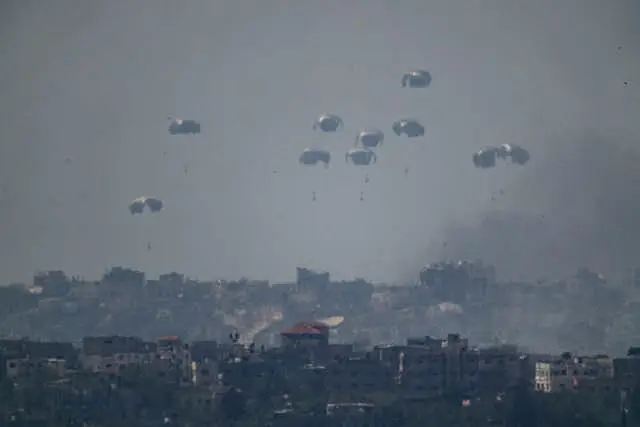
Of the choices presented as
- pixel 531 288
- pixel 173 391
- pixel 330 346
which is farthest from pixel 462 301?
pixel 173 391

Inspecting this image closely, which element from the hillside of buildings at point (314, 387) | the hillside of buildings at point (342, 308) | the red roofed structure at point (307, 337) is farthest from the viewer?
the hillside of buildings at point (342, 308)

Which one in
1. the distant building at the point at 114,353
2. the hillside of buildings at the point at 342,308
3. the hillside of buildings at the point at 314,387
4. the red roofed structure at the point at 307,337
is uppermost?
the hillside of buildings at the point at 342,308

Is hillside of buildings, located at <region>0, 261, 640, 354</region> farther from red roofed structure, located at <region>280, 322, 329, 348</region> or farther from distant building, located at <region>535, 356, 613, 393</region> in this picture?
distant building, located at <region>535, 356, 613, 393</region>

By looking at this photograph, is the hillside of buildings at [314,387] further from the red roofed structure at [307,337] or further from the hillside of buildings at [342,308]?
the hillside of buildings at [342,308]

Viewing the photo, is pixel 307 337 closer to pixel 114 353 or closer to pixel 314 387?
pixel 114 353

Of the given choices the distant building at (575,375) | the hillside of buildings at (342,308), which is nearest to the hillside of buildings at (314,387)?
the distant building at (575,375)

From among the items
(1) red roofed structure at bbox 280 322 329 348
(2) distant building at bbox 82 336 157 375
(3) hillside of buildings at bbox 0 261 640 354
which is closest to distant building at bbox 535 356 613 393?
(1) red roofed structure at bbox 280 322 329 348

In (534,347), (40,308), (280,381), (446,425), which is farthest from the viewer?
(40,308)

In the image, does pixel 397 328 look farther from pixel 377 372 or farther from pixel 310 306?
pixel 377 372
